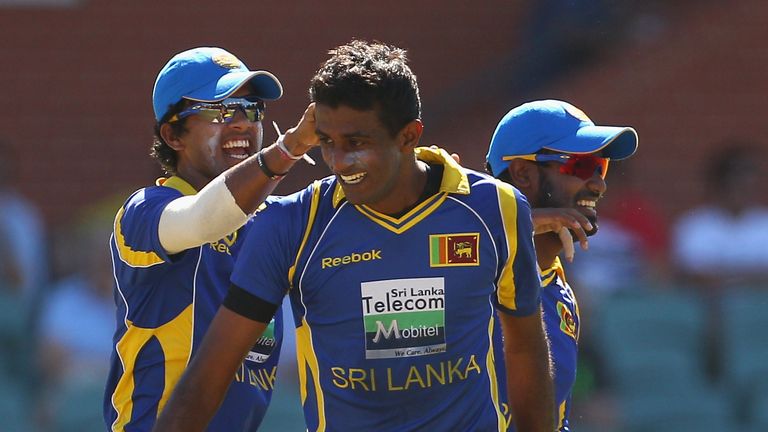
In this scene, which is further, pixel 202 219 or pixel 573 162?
pixel 573 162

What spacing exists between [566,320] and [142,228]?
4.40ft

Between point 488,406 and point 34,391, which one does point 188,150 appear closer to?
point 488,406

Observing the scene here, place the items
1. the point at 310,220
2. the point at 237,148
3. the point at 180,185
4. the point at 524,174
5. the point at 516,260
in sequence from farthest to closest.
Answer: the point at 524,174 < the point at 237,148 < the point at 180,185 < the point at 516,260 < the point at 310,220

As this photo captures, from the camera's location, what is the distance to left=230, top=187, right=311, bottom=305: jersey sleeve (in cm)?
343

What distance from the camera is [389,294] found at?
3.47 meters

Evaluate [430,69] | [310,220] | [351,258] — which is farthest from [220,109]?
[430,69]

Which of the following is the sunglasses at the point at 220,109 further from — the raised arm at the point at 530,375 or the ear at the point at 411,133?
the raised arm at the point at 530,375

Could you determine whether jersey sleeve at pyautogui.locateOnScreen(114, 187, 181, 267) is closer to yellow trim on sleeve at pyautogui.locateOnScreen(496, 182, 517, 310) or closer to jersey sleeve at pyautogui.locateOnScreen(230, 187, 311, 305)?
jersey sleeve at pyautogui.locateOnScreen(230, 187, 311, 305)

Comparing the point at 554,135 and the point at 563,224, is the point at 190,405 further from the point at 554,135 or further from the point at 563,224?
the point at 554,135

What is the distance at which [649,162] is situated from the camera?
10.3 meters

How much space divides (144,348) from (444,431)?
99 cm

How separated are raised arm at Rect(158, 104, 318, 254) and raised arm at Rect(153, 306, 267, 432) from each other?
332 millimetres

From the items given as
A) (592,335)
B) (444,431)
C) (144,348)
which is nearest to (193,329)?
(144,348)

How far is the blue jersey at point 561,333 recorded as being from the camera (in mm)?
4141
